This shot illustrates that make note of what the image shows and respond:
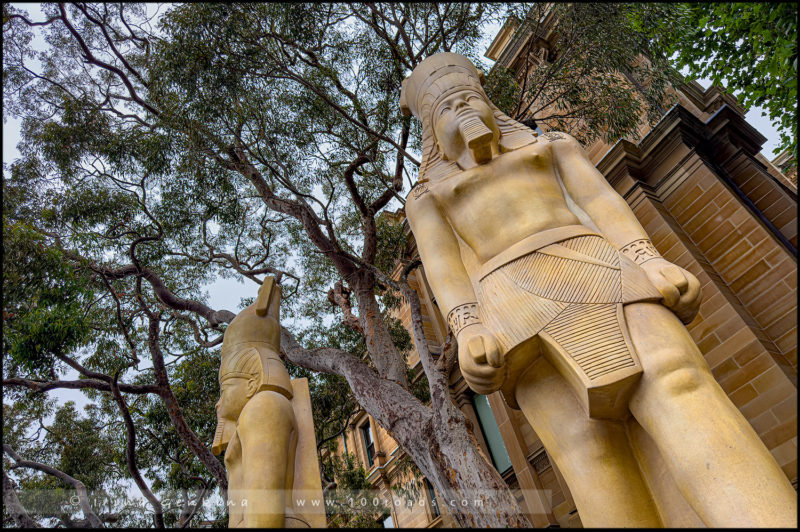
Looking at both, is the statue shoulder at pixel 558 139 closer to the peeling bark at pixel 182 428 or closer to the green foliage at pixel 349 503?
the green foliage at pixel 349 503

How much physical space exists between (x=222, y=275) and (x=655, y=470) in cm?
1143

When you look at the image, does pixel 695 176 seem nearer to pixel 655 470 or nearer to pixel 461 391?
pixel 461 391

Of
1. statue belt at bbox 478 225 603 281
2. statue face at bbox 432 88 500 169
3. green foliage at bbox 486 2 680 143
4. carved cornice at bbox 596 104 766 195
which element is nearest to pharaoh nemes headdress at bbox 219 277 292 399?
statue belt at bbox 478 225 603 281

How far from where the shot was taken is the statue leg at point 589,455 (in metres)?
2.84

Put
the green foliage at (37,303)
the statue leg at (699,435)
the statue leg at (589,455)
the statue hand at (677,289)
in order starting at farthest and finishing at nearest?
the green foliage at (37,303) < the statue hand at (677,289) < the statue leg at (589,455) < the statue leg at (699,435)

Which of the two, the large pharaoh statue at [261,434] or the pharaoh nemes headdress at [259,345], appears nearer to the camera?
the large pharaoh statue at [261,434]

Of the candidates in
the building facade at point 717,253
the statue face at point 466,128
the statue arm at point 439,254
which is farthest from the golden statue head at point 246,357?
the building facade at point 717,253

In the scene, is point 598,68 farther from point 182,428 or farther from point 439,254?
point 182,428

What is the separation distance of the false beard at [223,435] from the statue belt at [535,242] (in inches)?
95.3

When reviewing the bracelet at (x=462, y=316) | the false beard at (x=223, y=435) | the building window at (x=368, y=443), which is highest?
the building window at (x=368, y=443)

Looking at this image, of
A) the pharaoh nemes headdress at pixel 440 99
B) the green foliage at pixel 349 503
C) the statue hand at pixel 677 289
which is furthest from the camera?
the green foliage at pixel 349 503

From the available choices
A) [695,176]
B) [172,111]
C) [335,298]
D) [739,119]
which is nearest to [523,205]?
[335,298]

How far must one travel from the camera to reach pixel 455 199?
3.79m

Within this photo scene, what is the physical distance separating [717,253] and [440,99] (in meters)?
7.91
